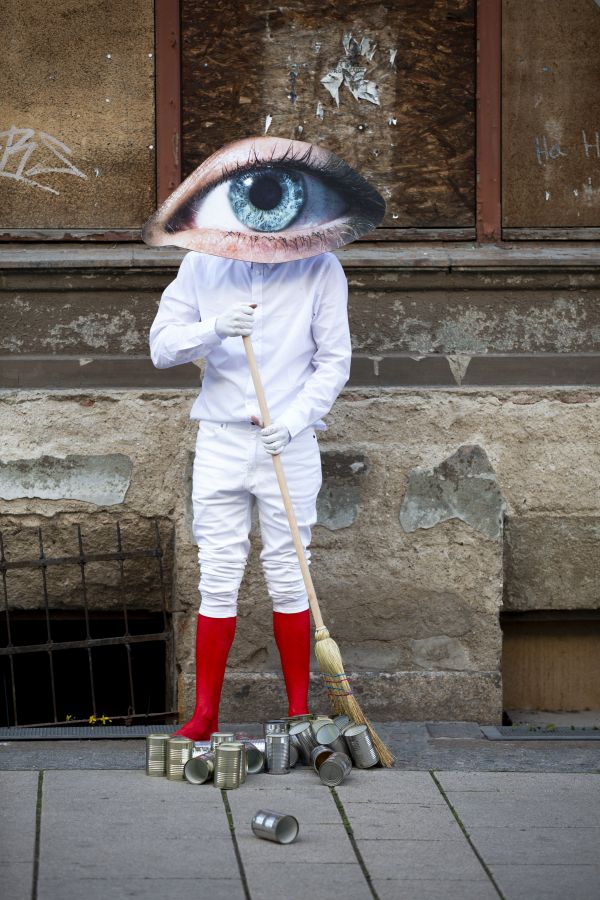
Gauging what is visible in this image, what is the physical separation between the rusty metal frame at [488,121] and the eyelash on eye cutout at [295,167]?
1143 millimetres

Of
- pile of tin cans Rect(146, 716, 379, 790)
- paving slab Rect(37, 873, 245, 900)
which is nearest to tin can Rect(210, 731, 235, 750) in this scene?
pile of tin cans Rect(146, 716, 379, 790)

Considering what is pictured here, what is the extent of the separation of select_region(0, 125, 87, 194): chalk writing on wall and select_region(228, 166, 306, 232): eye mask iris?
1.31m

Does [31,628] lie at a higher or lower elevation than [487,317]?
lower

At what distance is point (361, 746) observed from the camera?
4.32m

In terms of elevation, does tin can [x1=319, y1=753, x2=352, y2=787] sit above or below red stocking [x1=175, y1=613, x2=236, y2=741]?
below

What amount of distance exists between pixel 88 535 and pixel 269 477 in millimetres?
1161

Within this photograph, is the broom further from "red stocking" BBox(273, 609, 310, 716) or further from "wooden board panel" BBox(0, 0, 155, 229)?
"wooden board panel" BBox(0, 0, 155, 229)

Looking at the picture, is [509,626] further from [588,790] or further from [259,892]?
[259,892]

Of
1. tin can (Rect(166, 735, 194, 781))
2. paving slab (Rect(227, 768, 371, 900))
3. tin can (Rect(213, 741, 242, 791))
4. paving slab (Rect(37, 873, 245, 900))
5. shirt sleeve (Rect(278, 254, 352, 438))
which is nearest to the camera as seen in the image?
paving slab (Rect(37, 873, 245, 900))

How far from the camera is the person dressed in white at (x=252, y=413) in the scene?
14.6 feet

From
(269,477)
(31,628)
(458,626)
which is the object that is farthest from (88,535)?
(458,626)

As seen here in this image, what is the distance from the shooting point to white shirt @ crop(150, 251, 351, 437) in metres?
4.46

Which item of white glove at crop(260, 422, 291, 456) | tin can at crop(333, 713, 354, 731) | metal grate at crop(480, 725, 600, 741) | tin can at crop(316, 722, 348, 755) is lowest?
metal grate at crop(480, 725, 600, 741)

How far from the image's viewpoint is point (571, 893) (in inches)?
129
